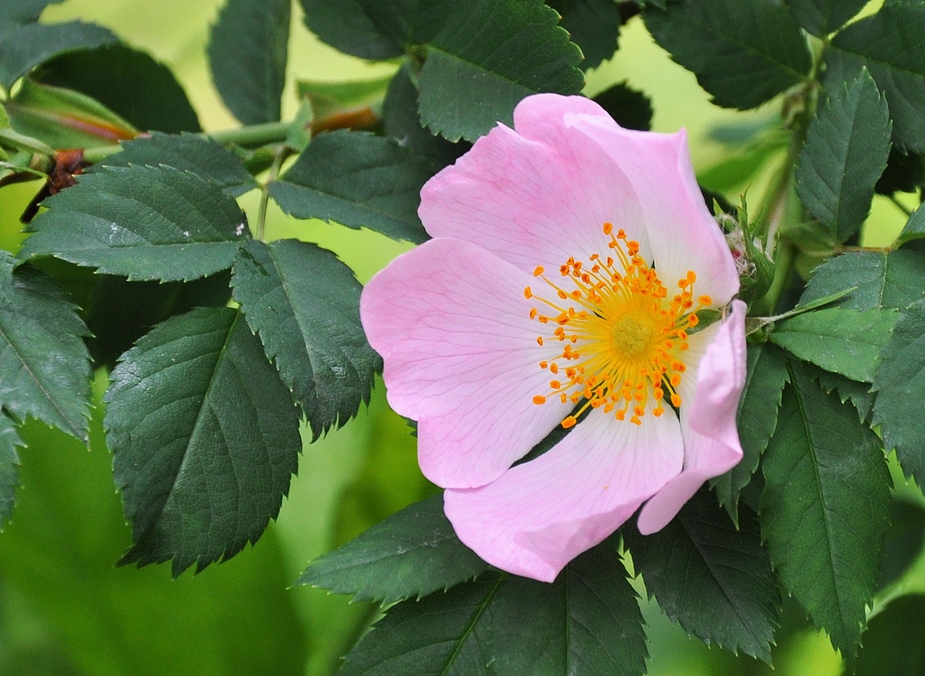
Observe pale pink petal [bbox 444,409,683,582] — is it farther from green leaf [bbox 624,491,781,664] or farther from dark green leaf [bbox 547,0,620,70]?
dark green leaf [bbox 547,0,620,70]

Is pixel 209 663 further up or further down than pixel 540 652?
further down

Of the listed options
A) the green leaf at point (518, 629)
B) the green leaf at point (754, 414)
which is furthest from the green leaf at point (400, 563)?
the green leaf at point (754, 414)

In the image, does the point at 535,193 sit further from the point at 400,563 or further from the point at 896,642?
the point at 896,642

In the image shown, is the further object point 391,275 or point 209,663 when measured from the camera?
point 209,663

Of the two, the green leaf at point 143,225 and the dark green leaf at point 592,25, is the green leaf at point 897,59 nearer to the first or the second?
the dark green leaf at point 592,25

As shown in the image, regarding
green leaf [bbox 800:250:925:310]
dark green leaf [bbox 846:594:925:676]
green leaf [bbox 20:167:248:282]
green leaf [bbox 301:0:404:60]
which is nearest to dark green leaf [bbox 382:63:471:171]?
green leaf [bbox 301:0:404:60]

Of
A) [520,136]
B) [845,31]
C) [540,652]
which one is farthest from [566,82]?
[540,652]

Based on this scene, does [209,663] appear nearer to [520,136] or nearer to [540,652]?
[540,652]
